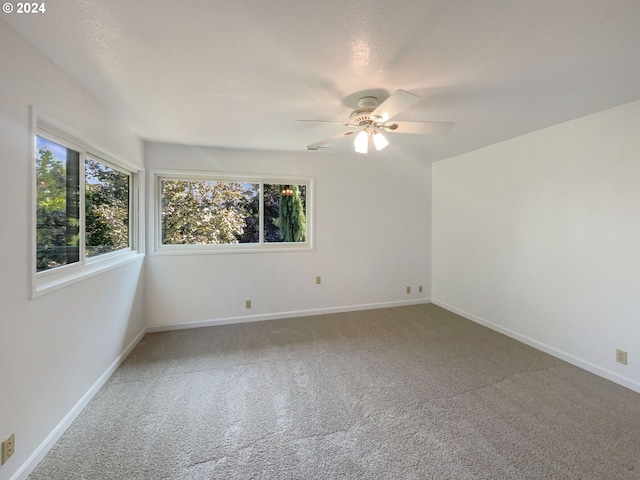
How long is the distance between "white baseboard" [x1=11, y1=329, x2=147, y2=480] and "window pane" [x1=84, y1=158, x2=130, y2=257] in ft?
3.36

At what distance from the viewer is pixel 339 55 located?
59.5 inches

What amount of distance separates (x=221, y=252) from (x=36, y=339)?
205 centimetres

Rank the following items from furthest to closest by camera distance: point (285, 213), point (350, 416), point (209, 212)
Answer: point (285, 213), point (209, 212), point (350, 416)

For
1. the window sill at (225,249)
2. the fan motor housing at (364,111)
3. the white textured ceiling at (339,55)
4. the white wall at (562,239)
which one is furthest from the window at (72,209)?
the white wall at (562,239)

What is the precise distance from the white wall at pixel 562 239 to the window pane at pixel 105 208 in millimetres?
4206

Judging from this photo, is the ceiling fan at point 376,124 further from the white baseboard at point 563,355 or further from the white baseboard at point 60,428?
the white baseboard at point 60,428

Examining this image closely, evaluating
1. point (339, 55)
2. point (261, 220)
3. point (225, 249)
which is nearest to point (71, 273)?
point (225, 249)

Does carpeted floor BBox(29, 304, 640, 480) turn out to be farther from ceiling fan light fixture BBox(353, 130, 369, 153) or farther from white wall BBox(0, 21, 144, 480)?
ceiling fan light fixture BBox(353, 130, 369, 153)

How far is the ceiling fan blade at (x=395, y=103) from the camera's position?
155cm

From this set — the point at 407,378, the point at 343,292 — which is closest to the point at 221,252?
the point at 343,292

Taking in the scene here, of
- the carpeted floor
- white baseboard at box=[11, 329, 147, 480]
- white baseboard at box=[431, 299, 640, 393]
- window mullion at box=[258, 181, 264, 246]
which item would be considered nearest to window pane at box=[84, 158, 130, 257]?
white baseboard at box=[11, 329, 147, 480]

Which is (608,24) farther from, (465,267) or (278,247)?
(278,247)

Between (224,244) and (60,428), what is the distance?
7.38ft

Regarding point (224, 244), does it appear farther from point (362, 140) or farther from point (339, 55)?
point (339, 55)
